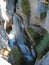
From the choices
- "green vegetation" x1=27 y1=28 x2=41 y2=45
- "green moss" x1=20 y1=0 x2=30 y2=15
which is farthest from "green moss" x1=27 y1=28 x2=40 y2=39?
"green moss" x1=20 y1=0 x2=30 y2=15

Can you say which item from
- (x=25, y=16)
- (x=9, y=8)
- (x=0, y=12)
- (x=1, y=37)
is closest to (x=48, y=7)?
(x=25, y=16)

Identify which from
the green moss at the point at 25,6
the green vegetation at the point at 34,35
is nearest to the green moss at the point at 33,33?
the green vegetation at the point at 34,35

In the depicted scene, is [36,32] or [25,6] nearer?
[36,32]

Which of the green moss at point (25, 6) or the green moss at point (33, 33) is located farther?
the green moss at point (25, 6)

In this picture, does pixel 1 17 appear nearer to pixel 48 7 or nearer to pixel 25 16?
pixel 25 16

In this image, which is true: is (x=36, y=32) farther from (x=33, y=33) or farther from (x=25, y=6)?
(x=25, y=6)

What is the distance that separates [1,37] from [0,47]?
0.94 m

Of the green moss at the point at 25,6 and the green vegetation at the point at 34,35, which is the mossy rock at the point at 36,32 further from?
the green moss at the point at 25,6

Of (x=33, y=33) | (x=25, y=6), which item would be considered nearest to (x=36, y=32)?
(x=33, y=33)

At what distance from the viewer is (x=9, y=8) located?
10.1 meters

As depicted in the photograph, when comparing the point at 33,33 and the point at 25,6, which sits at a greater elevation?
the point at 25,6

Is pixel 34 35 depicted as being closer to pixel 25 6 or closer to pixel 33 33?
pixel 33 33

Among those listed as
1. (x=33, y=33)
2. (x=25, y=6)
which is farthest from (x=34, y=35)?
(x=25, y=6)

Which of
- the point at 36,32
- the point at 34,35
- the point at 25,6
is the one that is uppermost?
the point at 25,6
